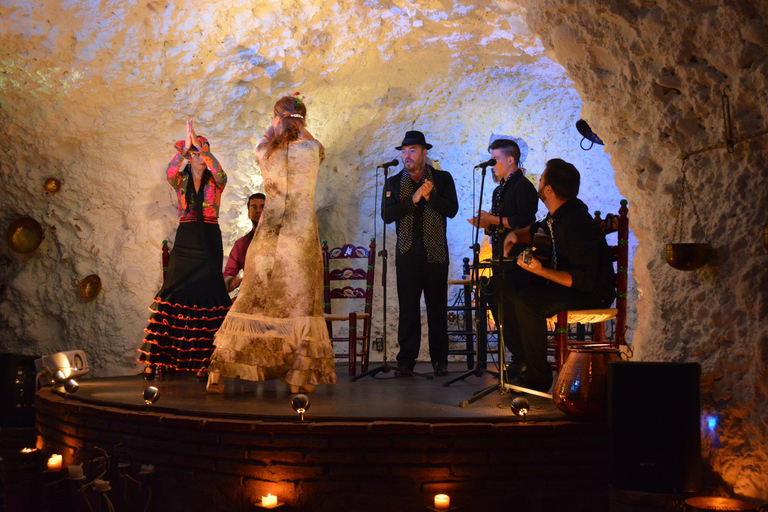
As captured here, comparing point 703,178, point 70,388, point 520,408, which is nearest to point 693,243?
point 703,178

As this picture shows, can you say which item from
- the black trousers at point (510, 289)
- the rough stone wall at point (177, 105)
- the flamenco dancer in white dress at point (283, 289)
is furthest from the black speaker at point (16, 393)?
the black trousers at point (510, 289)

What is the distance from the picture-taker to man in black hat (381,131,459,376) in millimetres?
4691

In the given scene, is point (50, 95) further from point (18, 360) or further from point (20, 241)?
point (18, 360)

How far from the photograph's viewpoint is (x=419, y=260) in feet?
15.4

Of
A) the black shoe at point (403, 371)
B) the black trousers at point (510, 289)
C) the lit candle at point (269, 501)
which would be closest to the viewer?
the lit candle at point (269, 501)

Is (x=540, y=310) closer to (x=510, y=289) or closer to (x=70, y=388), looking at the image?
(x=510, y=289)

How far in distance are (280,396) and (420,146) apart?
216 centimetres

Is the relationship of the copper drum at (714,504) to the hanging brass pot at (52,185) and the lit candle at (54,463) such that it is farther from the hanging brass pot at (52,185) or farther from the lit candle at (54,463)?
the hanging brass pot at (52,185)

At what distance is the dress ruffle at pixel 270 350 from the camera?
3.64 meters

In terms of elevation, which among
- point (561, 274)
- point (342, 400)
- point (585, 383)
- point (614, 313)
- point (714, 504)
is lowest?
point (714, 504)

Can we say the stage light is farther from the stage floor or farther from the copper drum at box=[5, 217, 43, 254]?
the copper drum at box=[5, 217, 43, 254]

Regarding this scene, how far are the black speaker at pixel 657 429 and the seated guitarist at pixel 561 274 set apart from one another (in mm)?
960

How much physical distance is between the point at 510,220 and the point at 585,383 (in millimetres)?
1891

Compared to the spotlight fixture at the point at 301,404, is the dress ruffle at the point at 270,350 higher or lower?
higher
